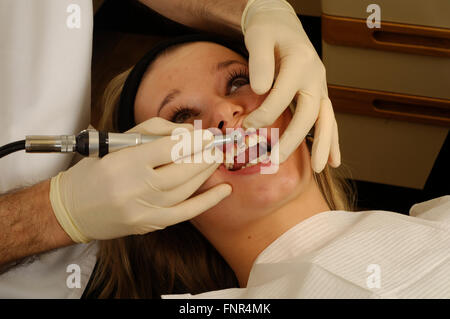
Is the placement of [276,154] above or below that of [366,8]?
below

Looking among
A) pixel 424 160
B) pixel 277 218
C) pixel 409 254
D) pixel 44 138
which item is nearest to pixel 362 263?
pixel 409 254

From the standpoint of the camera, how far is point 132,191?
990 millimetres

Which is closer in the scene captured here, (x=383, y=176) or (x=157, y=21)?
(x=383, y=176)

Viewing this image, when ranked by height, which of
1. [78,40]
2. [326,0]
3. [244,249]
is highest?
[326,0]

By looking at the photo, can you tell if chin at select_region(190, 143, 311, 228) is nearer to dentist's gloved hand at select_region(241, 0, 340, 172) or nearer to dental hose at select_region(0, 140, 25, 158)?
dentist's gloved hand at select_region(241, 0, 340, 172)

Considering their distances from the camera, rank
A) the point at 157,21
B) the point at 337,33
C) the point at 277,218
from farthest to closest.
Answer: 1. the point at 157,21
2. the point at 337,33
3. the point at 277,218

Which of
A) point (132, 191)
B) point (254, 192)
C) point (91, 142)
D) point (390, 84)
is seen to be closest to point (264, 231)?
point (254, 192)

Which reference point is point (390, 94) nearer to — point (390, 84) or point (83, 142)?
point (390, 84)

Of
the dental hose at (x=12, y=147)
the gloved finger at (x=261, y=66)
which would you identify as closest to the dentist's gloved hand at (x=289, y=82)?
the gloved finger at (x=261, y=66)

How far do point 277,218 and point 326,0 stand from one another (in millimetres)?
678

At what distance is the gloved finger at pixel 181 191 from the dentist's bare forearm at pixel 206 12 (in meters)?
0.50

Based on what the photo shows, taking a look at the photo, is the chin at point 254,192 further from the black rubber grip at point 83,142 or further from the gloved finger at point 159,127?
the black rubber grip at point 83,142

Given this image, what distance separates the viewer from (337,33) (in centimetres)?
149

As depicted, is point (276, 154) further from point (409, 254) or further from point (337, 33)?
point (337, 33)
